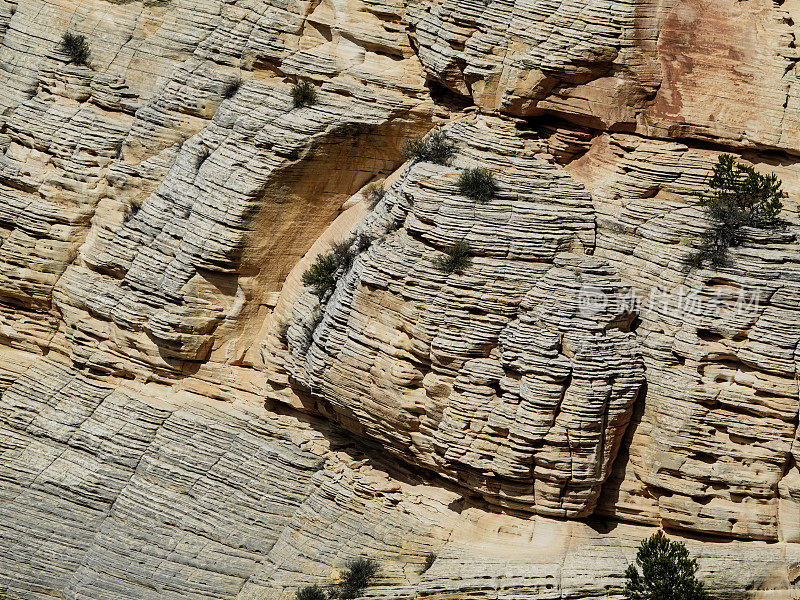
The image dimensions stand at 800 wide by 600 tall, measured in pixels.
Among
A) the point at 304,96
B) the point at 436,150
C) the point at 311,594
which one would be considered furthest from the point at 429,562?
the point at 304,96

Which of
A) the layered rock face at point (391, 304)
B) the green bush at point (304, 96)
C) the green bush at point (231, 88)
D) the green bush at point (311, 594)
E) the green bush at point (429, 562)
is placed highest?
the green bush at point (231, 88)

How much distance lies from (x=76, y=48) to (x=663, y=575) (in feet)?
61.8

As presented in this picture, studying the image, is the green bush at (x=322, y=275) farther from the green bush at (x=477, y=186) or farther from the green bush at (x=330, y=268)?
the green bush at (x=477, y=186)

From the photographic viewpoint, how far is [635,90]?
26.1 m

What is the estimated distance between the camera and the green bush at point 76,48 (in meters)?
32.6

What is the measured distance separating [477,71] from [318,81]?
4.08 meters

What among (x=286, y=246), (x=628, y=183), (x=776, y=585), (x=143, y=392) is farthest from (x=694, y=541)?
(x=143, y=392)

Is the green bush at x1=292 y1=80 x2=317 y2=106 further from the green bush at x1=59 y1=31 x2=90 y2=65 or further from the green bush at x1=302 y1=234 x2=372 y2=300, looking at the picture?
the green bush at x1=59 y1=31 x2=90 y2=65

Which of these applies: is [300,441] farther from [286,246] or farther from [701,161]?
[701,161]

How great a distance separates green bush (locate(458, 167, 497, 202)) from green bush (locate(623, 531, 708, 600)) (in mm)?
7123

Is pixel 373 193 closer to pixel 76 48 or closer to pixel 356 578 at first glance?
pixel 356 578

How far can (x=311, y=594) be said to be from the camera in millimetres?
26578

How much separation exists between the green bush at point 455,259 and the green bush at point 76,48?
12.1 metres

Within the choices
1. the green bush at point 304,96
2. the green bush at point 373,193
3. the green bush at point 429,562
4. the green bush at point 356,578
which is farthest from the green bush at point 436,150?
the green bush at point 356,578
